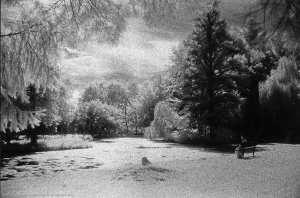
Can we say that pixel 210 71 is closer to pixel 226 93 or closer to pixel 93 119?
pixel 226 93

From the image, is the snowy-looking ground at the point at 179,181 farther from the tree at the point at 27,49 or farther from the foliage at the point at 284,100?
the foliage at the point at 284,100

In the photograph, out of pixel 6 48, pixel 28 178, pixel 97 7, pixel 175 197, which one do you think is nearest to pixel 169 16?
pixel 97 7

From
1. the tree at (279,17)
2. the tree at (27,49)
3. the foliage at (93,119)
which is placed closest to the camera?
the tree at (27,49)

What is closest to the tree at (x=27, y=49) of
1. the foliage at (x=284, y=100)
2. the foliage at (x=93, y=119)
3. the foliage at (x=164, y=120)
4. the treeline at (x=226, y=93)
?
the treeline at (x=226, y=93)

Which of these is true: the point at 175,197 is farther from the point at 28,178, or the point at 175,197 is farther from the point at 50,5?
the point at 28,178

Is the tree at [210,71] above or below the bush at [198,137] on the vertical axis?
above

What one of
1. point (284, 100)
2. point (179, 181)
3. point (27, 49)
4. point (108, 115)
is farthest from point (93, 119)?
point (27, 49)

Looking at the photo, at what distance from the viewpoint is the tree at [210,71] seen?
19.2m

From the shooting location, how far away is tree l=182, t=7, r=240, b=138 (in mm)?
19203

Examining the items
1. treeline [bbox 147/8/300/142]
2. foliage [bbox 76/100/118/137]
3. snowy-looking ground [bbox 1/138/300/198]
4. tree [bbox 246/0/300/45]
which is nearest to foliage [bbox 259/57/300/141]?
treeline [bbox 147/8/300/142]

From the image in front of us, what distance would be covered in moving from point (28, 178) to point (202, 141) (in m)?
13.0

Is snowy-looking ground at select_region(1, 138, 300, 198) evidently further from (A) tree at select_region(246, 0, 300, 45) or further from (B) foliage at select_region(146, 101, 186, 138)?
(B) foliage at select_region(146, 101, 186, 138)

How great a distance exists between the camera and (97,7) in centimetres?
557

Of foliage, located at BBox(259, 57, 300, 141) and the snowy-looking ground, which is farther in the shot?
foliage, located at BBox(259, 57, 300, 141)
